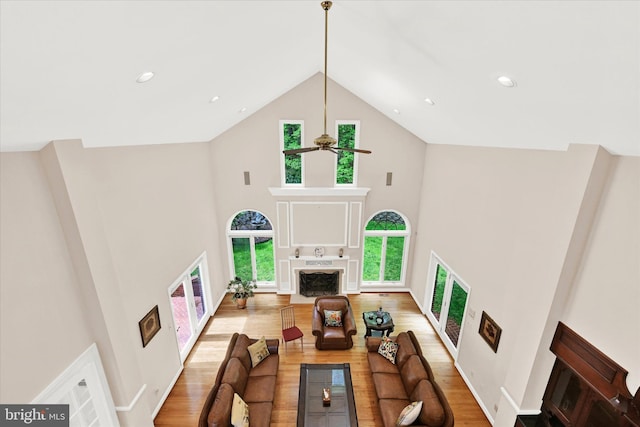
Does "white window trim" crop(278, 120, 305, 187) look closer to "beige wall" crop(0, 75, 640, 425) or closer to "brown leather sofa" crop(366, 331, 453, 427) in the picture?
"beige wall" crop(0, 75, 640, 425)

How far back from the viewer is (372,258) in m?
Result: 9.03

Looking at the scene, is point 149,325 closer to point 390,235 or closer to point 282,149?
point 282,149

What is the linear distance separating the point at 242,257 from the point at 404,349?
5356 mm

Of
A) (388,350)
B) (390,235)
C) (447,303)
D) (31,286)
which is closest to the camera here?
(31,286)

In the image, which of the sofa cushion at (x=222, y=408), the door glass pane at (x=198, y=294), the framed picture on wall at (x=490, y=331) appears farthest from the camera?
the door glass pane at (x=198, y=294)

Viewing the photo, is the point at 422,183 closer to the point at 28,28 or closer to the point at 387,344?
the point at 387,344

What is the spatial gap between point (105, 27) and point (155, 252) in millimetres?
4038

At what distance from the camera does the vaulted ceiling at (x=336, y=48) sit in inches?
69.2

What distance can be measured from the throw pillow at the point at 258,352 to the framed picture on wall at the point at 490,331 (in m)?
4.19

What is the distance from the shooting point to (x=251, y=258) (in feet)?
29.1

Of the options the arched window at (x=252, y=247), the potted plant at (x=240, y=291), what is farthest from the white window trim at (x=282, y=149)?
the potted plant at (x=240, y=291)

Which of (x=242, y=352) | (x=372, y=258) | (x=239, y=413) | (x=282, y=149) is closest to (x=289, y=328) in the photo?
(x=242, y=352)

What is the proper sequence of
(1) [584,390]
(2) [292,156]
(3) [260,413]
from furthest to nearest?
(2) [292,156] → (3) [260,413] → (1) [584,390]

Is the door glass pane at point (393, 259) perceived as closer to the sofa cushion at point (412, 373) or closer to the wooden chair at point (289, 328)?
the wooden chair at point (289, 328)
